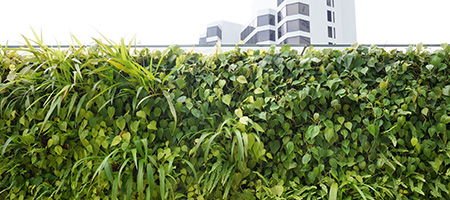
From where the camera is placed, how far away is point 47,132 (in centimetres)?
127

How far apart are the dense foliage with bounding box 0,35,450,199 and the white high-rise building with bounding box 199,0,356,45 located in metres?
27.2

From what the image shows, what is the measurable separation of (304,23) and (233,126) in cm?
3014

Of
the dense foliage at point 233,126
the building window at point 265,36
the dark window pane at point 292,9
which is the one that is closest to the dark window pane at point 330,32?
the dark window pane at point 292,9

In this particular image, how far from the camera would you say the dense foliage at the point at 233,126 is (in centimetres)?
125

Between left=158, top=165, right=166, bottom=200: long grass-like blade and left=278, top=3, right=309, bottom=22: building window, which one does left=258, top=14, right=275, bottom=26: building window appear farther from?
left=158, top=165, right=166, bottom=200: long grass-like blade

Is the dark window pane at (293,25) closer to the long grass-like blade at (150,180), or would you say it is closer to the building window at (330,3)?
the building window at (330,3)

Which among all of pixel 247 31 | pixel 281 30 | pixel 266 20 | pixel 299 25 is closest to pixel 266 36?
pixel 281 30

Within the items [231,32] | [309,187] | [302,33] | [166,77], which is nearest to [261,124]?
[309,187]

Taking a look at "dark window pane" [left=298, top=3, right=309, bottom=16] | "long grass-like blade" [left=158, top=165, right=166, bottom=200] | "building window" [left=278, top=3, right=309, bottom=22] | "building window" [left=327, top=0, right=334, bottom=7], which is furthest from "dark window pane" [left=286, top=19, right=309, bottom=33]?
"long grass-like blade" [left=158, top=165, right=166, bottom=200]

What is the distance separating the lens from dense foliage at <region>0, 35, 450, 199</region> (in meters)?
1.25

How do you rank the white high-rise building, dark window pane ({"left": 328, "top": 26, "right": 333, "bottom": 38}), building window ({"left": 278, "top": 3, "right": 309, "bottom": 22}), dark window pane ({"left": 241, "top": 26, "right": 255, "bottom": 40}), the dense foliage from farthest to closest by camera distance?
dark window pane ({"left": 241, "top": 26, "right": 255, "bottom": 40}) < building window ({"left": 278, "top": 3, "right": 309, "bottom": 22}) < dark window pane ({"left": 328, "top": 26, "right": 333, "bottom": 38}) < the white high-rise building < the dense foliage

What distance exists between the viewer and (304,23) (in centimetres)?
2875

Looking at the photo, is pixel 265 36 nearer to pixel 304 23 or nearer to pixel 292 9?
pixel 292 9

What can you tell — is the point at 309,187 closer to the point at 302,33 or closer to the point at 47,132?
the point at 47,132
